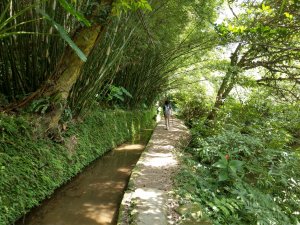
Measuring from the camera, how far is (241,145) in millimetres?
5152

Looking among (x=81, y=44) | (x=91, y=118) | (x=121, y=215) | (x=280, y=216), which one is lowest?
(x=280, y=216)

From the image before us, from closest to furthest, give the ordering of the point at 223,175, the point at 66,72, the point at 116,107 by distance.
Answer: the point at 66,72
the point at 223,175
the point at 116,107

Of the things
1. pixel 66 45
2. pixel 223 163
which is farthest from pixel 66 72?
pixel 223 163

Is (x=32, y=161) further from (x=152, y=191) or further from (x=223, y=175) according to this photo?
(x=223, y=175)

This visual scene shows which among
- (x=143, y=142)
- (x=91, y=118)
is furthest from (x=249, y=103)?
(x=91, y=118)

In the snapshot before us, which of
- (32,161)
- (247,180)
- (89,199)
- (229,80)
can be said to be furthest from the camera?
(229,80)

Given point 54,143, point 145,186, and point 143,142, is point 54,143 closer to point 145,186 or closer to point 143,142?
point 145,186

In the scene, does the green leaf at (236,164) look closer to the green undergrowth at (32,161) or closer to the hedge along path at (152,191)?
the hedge along path at (152,191)

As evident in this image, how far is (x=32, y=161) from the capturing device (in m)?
3.66

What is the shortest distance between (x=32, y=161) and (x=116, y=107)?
479cm

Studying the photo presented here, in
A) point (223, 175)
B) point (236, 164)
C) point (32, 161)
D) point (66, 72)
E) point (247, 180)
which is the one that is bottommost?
point (247, 180)

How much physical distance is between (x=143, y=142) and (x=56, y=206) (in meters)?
4.89

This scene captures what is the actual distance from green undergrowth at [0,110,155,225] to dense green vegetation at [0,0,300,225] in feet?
0.05

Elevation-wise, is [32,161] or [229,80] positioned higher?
[229,80]
